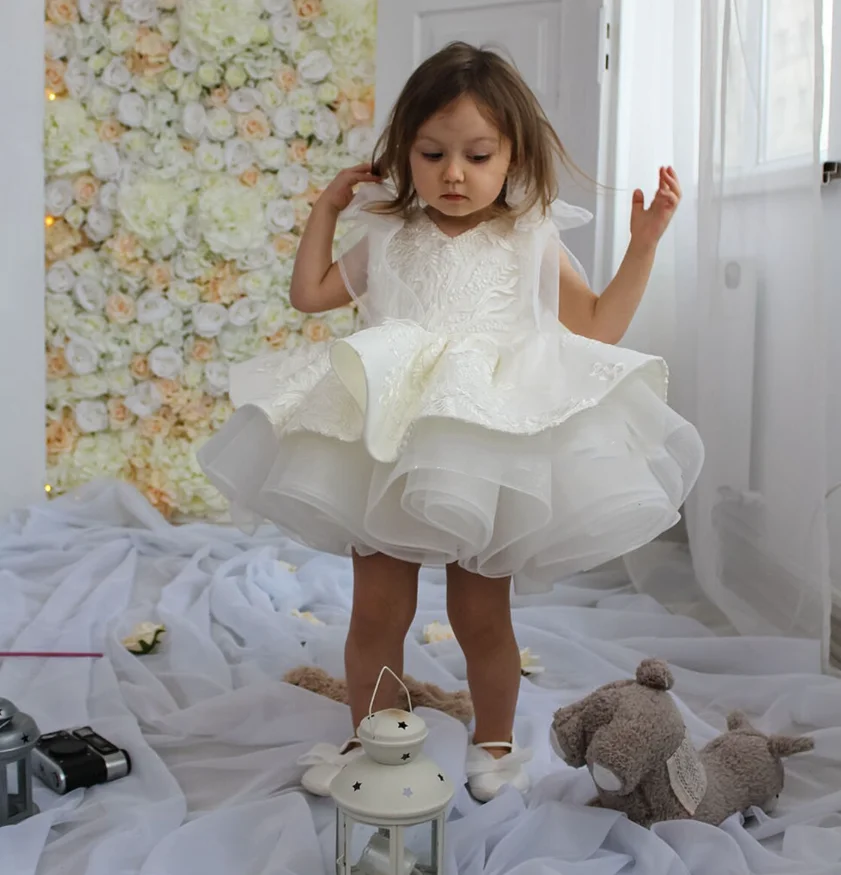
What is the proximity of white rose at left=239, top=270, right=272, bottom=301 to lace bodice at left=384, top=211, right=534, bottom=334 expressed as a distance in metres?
1.52

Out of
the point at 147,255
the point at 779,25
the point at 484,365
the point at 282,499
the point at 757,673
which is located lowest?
the point at 757,673

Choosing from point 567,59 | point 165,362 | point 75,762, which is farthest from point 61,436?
point 75,762

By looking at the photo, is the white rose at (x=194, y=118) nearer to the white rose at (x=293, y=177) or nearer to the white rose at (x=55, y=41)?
the white rose at (x=293, y=177)

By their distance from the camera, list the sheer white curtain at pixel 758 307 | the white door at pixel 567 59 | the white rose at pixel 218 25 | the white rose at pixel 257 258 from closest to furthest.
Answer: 1. the sheer white curtain at pixel 758 307
2. the white door at pixel 567 59
3. the white rose at pixel 218 25
4. the white rose at pixel 257 258

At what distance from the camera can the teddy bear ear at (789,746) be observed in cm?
114

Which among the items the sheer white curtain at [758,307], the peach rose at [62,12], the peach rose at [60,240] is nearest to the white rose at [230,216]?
the peach rose at [60,240]

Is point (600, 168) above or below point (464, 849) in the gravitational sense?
above

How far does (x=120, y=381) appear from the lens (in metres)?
2.74

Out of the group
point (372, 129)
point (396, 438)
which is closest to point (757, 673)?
point (396, 438)

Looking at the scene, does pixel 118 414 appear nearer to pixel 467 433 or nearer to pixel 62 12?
pixel 62 12

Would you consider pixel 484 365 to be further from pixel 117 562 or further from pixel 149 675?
pixel 117 562

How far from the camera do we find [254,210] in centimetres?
268

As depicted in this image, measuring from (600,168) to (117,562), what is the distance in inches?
51.4

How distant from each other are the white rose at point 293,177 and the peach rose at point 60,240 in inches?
21.8
